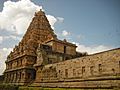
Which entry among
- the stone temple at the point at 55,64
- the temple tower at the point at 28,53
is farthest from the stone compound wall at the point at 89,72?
the temple tower at the point at 28,53

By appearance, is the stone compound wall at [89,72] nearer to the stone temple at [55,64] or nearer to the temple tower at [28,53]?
the stone temple at [55,64]

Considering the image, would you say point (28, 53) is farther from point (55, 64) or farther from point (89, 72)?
point (89, 72)

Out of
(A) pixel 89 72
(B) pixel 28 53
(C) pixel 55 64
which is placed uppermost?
(B) pixel 28 53

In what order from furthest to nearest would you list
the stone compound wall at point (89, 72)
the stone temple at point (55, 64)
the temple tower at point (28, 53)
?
the temple tower at point (28, 53)
the stone temple at point (55, 64)
the stone compound wall at point (89, 72)

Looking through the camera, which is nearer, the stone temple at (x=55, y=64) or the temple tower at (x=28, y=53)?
the stone temple at (x=55, y=64)

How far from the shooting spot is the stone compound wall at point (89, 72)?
21719 mm

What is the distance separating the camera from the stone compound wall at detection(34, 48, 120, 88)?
21.7 m

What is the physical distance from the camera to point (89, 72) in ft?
Result: 84.1

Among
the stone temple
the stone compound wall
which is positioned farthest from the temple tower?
the stone compound wall

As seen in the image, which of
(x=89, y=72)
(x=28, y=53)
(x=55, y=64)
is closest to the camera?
(x=89, y=72)

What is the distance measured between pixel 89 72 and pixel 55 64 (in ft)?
32.1

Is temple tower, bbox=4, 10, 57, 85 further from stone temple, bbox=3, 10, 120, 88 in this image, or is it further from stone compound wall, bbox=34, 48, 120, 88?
stone compound wall, bbox=34, 48, 120, 88

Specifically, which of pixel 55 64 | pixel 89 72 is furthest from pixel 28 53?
pixel 89 72

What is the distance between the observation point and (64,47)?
43.3m
